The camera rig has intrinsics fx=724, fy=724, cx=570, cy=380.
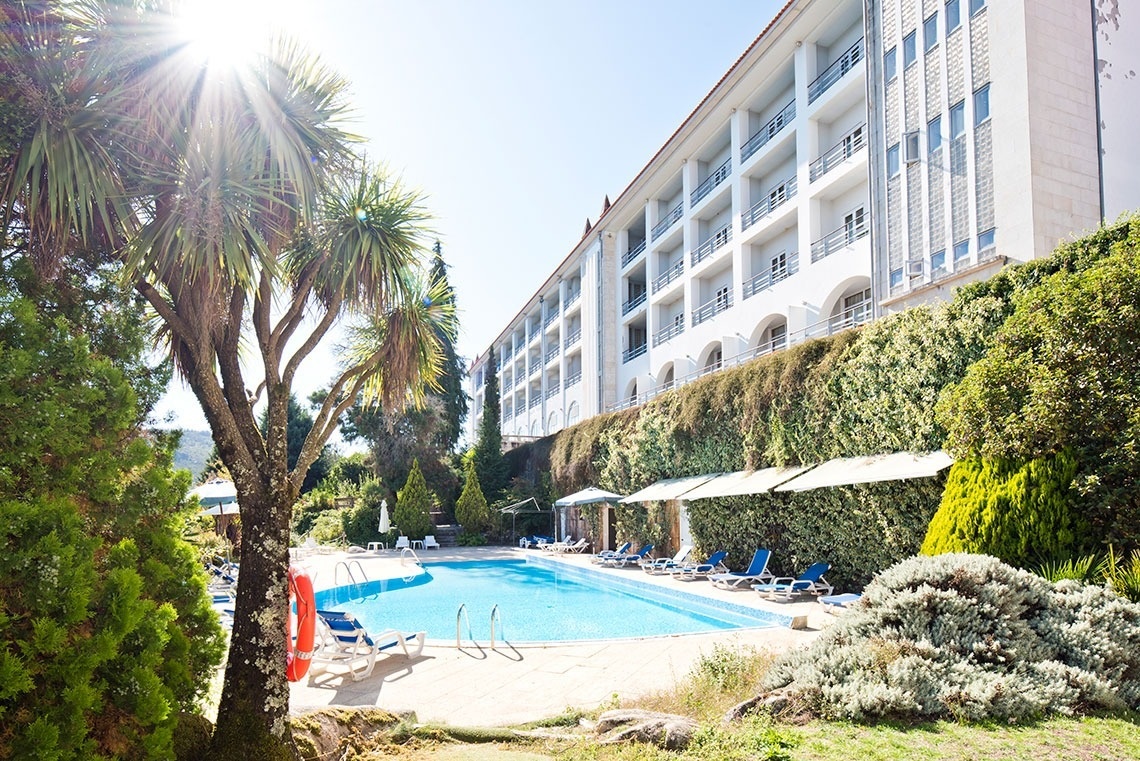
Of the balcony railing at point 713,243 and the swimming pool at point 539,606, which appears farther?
the balcony railing at point 713,243

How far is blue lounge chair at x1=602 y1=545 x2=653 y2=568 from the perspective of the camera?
1980cm

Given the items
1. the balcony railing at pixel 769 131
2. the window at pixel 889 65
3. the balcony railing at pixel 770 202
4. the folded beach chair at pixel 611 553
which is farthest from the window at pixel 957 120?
the folded beach chair at pixel 611 553

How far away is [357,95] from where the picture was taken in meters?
4.73

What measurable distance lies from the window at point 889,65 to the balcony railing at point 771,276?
562 cm

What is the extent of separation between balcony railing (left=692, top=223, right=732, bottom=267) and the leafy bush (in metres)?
19.8

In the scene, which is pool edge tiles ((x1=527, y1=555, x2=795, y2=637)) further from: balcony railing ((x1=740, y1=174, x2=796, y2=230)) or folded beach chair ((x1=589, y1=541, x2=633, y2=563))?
balcony railing ((x1=740, y1=174, x2=796, y2=230))

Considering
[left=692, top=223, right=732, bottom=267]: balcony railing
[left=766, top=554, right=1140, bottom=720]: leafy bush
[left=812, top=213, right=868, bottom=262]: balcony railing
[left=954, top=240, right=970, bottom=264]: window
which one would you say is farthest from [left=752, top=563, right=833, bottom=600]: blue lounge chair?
[left=692, top=223, right=732, bottom=267]: balcony railing

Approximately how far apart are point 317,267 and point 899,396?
1034 centimetres

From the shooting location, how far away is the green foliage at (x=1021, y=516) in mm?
7445

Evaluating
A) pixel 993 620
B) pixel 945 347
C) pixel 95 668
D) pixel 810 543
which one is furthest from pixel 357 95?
pixel 810 543

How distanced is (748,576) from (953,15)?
12.7 meters

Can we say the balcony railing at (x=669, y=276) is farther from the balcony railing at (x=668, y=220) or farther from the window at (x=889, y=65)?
the window at (x=889, y=65)

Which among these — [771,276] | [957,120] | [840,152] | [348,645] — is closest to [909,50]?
[957,120]

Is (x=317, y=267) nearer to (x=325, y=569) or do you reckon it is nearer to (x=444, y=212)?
(x=444, y=212)
